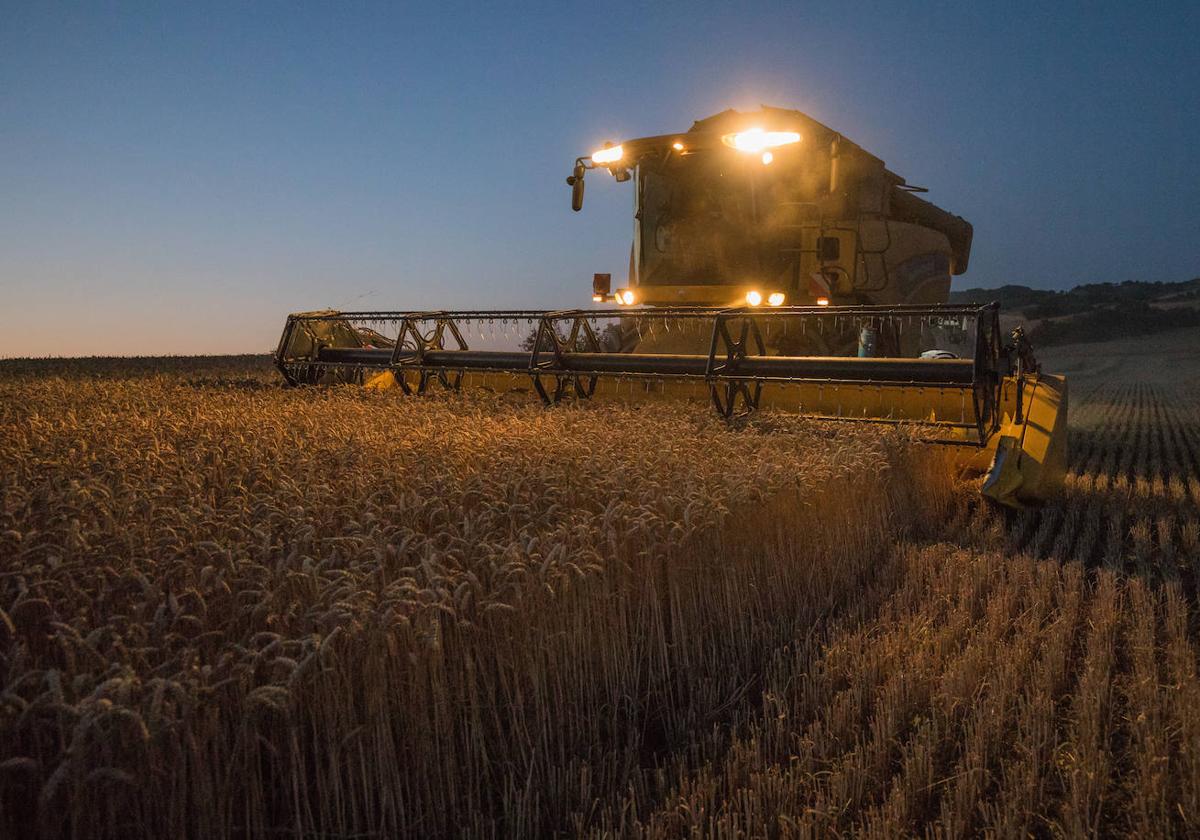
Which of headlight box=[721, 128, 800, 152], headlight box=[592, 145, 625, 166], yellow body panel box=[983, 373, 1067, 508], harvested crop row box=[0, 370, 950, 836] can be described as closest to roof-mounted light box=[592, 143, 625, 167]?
headlight box=[592, 145, 625, 166]

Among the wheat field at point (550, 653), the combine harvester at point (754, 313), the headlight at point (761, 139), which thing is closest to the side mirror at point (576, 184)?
the combine harvester at point (754, 313)

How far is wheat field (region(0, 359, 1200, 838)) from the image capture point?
1.83m

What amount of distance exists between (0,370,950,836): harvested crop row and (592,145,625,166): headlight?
4927 millimetres

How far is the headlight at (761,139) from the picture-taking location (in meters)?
7.81

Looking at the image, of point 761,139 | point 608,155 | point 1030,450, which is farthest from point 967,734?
point 608,155

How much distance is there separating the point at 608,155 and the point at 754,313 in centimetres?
304

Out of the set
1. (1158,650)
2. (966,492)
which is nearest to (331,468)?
(1158,650)

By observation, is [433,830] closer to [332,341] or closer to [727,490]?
[727,490]

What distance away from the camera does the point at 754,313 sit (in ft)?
22.5

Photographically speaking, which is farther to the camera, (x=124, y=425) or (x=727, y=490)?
(x=124, y=425)

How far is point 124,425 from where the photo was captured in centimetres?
580

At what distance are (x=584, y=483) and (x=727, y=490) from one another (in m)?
0.67

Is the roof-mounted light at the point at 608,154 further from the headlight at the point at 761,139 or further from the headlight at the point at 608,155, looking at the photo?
the headlight at the point at 761,139

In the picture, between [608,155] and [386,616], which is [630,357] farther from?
[386,616]
